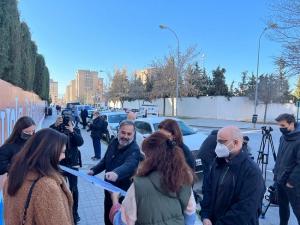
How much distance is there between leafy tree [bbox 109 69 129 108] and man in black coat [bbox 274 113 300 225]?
201ft

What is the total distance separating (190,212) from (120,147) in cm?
149

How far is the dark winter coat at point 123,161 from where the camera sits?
11.1 ft

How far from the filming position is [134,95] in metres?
59.6

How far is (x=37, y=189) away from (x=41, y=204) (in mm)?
93

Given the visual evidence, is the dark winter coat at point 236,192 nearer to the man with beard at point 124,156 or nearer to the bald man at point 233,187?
the bald man at point 233,187

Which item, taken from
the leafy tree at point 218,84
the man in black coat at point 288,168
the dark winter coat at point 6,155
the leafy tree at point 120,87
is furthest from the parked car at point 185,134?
the leafy tree at point 120,87

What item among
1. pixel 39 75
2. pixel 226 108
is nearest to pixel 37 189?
pixel 39 75

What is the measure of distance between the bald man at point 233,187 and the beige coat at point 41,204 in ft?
4.83

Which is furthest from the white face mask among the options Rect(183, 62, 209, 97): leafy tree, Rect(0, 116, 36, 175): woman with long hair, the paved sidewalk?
Rect(183, 62, 209, 97): leafy tree

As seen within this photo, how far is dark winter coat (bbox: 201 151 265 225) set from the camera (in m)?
2.71

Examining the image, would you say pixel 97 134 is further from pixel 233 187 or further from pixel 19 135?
pixel 233 187

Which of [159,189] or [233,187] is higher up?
[159,189]

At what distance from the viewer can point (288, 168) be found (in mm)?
4301

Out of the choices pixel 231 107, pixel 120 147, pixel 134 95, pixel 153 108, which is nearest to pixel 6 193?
pixel 120 147
